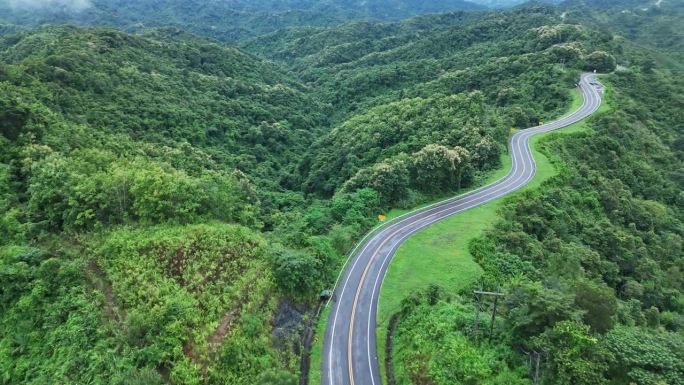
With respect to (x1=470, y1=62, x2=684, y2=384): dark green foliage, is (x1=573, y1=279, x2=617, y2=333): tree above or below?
above

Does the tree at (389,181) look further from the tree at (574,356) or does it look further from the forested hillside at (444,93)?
the tree at (574,356)

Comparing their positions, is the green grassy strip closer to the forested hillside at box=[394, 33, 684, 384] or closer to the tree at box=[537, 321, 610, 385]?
the forested hillside at box=[394, 33, 684, 384]

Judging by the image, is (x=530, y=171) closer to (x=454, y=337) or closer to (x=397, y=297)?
(x=397, y=297)

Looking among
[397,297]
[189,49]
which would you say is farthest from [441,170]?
[189,49]

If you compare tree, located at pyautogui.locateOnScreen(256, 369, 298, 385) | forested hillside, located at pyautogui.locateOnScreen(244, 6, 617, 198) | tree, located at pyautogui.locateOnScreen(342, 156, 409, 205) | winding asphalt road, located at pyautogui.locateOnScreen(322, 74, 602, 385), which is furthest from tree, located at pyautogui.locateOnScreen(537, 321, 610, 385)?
forested hillside, located at pyautogui.locateOnScreen(244, 6, 617, 198)

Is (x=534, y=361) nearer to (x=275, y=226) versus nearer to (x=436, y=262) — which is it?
(x=436, y=262)

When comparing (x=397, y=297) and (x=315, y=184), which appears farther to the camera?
(x=315, y=184)

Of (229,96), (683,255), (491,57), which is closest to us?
(683,255)
